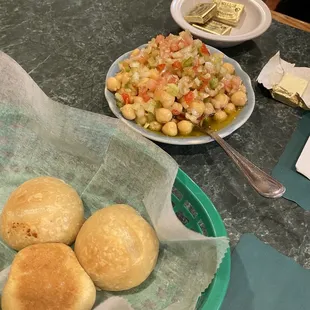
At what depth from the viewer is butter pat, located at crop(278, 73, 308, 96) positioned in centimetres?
129

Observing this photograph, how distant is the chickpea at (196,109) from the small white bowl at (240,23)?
0.36m

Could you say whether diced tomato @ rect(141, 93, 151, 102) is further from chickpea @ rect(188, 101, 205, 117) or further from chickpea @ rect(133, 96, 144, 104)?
Answer: chickpea @ rect(188, 101, 205, 117)

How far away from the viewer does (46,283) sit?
774 millimetres

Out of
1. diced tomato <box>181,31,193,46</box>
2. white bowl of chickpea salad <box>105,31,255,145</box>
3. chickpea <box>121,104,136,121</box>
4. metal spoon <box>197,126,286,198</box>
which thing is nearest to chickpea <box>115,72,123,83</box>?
white bowl of chickpea salad <box>105,31,255,145</box>

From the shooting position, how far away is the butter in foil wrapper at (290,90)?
4.23ft

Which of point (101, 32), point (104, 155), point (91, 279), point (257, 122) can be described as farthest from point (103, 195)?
point (101, 32)

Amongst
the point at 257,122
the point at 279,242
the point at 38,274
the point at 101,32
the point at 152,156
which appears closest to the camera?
the point at 38,274

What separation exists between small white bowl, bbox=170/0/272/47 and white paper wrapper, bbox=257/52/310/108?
108 millimetres

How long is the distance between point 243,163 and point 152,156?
0.27 meters

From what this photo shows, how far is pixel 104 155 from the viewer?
963 mm

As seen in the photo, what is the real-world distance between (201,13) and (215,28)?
7cm

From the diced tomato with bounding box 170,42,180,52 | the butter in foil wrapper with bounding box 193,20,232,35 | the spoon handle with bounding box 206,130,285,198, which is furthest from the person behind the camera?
the butter in foil wrapper with bounding box 193,20,232,35

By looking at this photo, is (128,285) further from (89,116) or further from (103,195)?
(89,116)

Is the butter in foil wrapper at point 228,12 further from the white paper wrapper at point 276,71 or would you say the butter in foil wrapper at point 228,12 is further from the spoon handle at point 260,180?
the spoon handle at point 260,180
